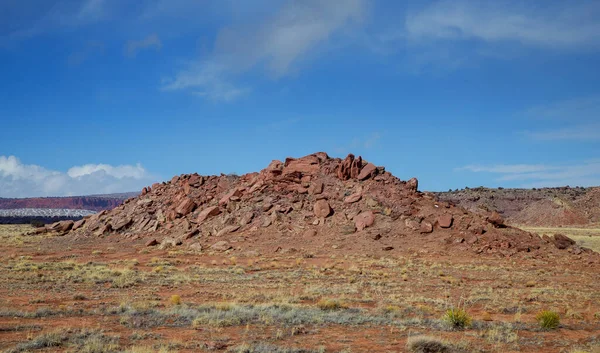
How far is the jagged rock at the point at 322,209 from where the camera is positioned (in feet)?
140

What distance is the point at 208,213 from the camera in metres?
47.1

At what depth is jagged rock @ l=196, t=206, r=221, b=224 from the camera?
46906 mm

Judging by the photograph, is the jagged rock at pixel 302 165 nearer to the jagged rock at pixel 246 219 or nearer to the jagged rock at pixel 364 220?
the jagged rock at pixel 246 219

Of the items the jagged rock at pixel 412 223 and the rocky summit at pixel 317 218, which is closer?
the rocky summit at pixel 317 218

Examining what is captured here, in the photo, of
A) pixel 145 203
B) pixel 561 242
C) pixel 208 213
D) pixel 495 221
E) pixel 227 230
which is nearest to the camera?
pixel 561 242

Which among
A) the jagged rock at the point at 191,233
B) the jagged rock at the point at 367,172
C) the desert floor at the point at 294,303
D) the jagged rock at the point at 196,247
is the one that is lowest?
the desert floor at the point at 294,303

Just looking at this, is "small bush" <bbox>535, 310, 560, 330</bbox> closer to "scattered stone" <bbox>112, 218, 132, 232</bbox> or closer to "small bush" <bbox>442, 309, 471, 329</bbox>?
"small bush" <bbox>442, 309, 471, 329</bbox>

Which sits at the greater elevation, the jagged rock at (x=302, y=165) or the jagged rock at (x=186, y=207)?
the jagged rock at (x=302, y=165)

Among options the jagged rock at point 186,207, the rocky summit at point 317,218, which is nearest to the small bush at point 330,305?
the rocky summit at point 317,218

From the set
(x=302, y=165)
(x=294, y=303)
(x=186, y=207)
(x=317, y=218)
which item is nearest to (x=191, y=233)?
(x=186, y=207)

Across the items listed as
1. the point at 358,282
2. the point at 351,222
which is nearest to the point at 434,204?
the point at 351,222

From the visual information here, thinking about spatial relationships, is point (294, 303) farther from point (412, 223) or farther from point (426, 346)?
point (412, 223)

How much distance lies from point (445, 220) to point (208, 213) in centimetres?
2096

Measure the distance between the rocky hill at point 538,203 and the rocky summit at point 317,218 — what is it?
39885 mm
